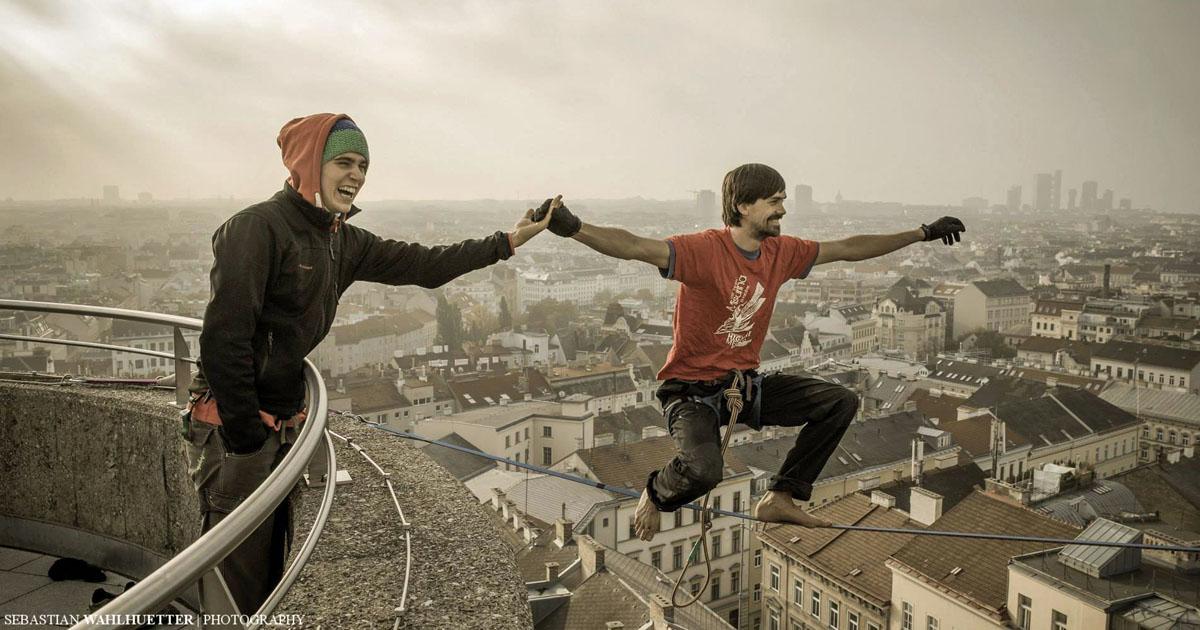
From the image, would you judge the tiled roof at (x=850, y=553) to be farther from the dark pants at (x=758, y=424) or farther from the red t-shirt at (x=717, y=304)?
the red t-shirt at (x=717, y=304)

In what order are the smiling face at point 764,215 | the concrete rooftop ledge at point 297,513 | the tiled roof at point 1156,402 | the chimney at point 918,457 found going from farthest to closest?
the tiled roof at point 1156,402
the chimney at point 918,457
the smiling face at point 764,215
the concrete rooftop ledge at point 297,513

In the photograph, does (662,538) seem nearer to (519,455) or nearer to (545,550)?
(545,550)

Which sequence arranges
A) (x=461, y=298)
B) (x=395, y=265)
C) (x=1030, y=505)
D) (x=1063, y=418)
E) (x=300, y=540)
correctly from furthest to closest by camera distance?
(x=461, y=298)
(x=1063, y=418)
(x=1030, y=505)
(x=395, y=265)
(x=300, y=540)

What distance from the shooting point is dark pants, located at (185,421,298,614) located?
7.14ft

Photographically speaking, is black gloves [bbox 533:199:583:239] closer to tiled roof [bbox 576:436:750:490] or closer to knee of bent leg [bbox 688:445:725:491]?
A: knee of bent leg [bbox 688:445:725:491]

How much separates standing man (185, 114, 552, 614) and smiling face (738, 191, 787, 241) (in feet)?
4.15

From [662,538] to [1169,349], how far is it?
1867 inches

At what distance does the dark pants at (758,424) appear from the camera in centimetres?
266

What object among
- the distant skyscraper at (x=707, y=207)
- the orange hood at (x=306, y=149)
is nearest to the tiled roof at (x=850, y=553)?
the distant skyscraper at (x=707, y=207)

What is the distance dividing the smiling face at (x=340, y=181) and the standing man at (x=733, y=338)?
0.64 meters

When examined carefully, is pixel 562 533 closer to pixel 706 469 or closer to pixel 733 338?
pixel 733 338

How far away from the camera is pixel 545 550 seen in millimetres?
24641

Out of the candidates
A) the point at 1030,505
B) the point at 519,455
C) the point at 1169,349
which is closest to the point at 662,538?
the point at 519,455

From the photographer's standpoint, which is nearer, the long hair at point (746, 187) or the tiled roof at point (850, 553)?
the long hair at point (746, 187)
